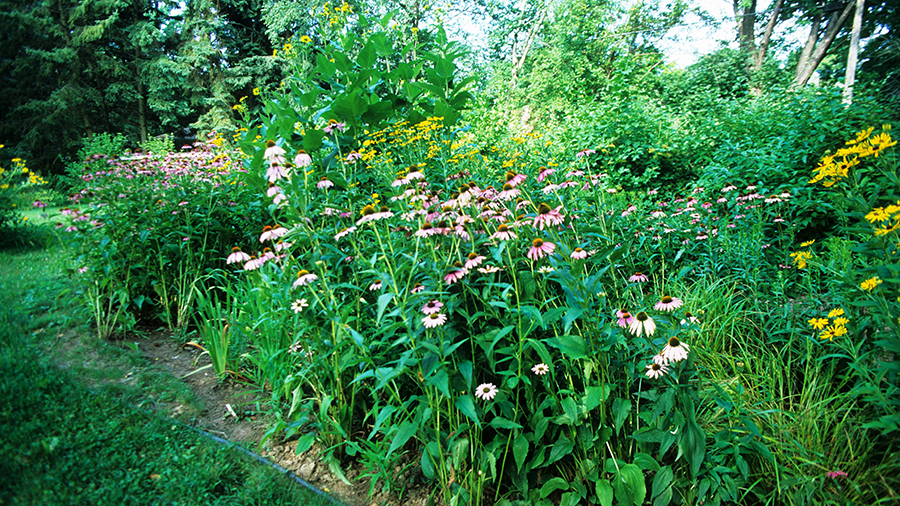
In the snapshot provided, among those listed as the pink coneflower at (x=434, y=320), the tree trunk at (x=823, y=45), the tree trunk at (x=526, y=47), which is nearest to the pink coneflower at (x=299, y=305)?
the pink coneflower at (x=434, y=320)

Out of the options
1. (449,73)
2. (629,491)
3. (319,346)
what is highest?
(449,73)

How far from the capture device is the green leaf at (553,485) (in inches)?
63.6

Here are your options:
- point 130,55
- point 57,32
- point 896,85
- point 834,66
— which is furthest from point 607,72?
point 130,55

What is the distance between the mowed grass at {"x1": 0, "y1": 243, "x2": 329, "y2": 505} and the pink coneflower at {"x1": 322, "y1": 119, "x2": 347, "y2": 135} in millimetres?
1748

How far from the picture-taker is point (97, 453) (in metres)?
1.61

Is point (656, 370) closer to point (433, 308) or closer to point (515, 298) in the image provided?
point (515, 298)

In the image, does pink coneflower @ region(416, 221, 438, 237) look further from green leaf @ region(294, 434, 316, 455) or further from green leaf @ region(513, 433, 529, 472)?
green leaf @ region(294, 434, 316, 455)

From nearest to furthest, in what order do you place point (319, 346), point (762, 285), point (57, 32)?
point (319, 346) < point (762, 285) < point (57, 32)

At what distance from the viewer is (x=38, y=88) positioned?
4293 mm

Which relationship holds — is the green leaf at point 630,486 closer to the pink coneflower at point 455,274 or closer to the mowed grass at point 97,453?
the pink coneflower at point 455,274

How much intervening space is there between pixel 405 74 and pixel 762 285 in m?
2.98

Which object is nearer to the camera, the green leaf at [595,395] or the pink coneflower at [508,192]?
the green leaf at [595,395]

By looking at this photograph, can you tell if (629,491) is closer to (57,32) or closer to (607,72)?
(57,32)

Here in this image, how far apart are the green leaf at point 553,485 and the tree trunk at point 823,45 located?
14654mm
